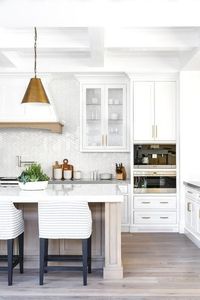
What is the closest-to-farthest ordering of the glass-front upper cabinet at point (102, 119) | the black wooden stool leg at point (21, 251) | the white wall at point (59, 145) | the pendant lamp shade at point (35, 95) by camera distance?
the black wooden stool leg at point (21, 251) → the pendant lamp shade at point (35, 95) → the glass-front upper cabinet at point (102, 119) → the white wall at point (59, 145)

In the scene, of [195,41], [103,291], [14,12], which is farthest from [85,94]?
[103,291]

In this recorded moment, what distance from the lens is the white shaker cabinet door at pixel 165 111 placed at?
648 cm

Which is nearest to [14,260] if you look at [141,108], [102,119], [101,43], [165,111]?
[101,43]

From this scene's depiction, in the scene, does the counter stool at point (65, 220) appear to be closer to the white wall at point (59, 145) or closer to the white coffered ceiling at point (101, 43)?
the white coffered ceiling at point (101, 43)

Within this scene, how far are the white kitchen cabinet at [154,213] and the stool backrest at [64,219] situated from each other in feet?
9.18

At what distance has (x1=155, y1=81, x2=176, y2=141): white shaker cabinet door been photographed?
6.48 m

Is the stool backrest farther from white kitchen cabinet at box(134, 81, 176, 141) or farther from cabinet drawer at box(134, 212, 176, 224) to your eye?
white kitchen cabinet at box(134, 81, 176, 141)

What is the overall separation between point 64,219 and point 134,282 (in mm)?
981

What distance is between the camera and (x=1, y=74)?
6.55m

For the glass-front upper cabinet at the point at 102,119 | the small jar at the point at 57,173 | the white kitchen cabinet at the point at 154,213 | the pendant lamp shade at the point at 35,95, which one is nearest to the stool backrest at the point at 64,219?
the pendant lamp shade at the point at 35,95

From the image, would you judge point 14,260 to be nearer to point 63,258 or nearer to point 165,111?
point 63,258

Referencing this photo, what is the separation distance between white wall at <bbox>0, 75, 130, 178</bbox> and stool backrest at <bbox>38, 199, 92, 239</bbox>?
128 inches

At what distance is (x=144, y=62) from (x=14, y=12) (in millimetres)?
2973

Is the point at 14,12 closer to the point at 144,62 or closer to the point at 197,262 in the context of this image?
the point at 144,62
